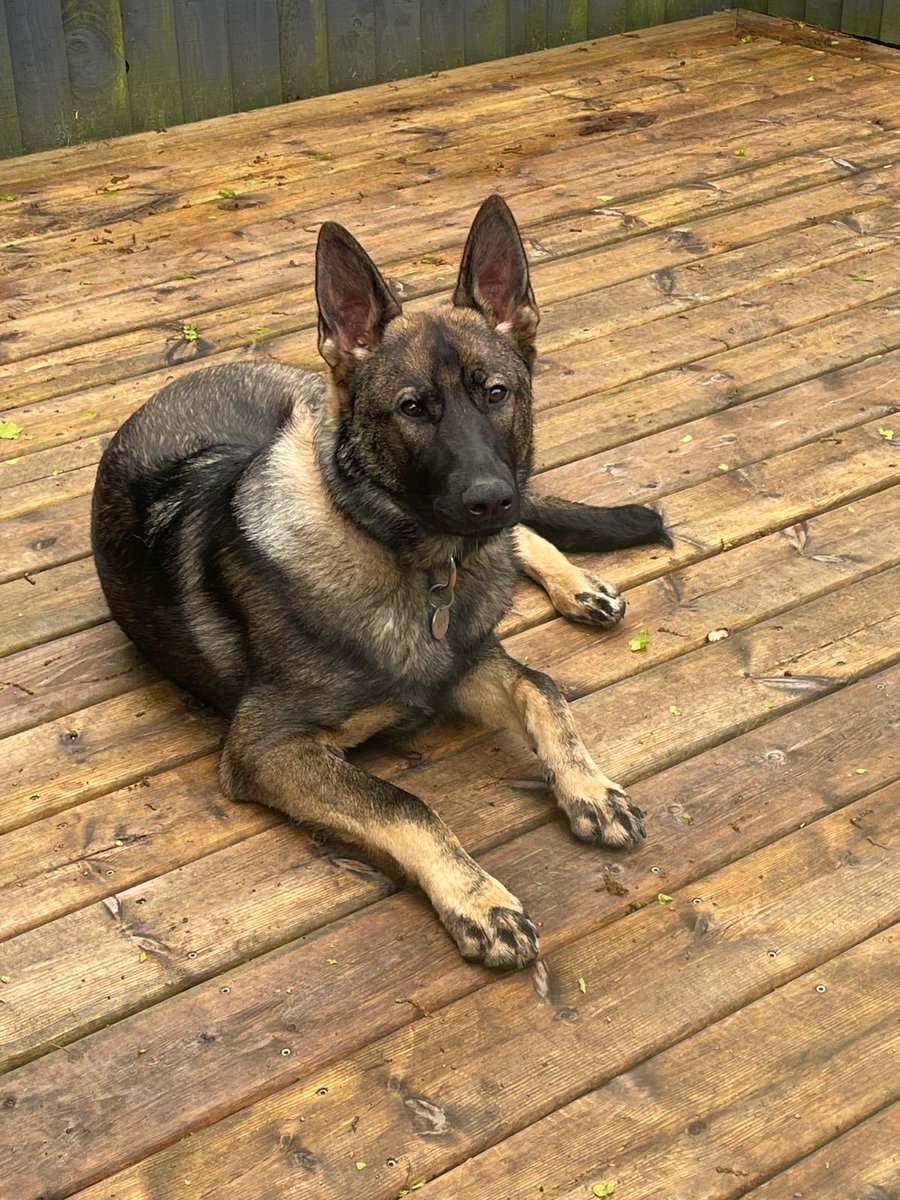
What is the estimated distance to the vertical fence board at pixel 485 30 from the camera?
7.20 metres

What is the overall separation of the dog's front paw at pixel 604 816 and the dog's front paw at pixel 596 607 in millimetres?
681

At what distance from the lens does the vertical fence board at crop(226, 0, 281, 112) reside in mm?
6602

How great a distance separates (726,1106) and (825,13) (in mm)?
6534

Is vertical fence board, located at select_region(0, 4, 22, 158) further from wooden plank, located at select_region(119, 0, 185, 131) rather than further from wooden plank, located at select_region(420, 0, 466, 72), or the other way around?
wooden plank, located at select_region(420, 0, 466, 72)

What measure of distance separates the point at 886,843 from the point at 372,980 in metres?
1.01

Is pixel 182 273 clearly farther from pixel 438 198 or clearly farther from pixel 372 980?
pixel 372 980

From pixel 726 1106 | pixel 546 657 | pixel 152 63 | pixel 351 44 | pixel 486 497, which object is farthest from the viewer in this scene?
pixel 351 44

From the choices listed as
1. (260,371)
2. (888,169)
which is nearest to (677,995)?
(260,371)

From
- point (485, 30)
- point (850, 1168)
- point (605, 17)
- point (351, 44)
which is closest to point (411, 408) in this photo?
point (850, 1168)

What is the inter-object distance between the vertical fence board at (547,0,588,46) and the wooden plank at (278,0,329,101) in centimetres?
122

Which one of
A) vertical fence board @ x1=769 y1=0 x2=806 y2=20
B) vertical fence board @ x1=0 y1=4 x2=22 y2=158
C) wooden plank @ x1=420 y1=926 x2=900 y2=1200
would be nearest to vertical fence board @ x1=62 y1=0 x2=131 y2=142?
vertical fence board @ x1=0 y1=4 x2=22 y2=158

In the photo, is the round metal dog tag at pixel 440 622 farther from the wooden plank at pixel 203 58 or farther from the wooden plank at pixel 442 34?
the wooden plank at pixel 442 34

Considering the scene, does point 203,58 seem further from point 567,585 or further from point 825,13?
point 567,585

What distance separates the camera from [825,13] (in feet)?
25.1
